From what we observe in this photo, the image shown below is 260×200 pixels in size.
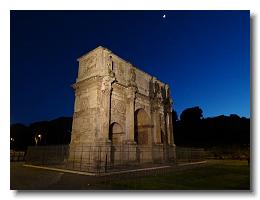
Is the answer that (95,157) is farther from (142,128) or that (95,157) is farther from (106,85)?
(142,128)

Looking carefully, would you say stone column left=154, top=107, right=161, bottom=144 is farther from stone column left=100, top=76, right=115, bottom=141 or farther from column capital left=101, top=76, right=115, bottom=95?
column capital left=101, top=76, right=115, bottom=95

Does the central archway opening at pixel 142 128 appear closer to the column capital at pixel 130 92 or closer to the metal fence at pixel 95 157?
the metal fence at pixel 95 157

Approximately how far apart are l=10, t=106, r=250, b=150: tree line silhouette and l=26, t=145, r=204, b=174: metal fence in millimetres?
1259

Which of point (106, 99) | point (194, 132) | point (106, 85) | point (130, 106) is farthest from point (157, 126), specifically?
point (106, 85)

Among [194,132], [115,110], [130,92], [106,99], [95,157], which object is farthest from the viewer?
[194,132]

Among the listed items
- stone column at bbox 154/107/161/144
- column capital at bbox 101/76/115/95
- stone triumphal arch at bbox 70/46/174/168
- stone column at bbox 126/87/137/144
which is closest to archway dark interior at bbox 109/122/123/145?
stone triumphal arch at bbox 70/46/174/168

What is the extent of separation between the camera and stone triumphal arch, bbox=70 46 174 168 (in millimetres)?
10750

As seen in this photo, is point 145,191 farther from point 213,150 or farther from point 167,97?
point 167,97

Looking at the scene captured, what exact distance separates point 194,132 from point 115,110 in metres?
5.48

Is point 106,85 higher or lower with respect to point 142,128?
higher

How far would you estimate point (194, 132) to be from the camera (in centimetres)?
1459
